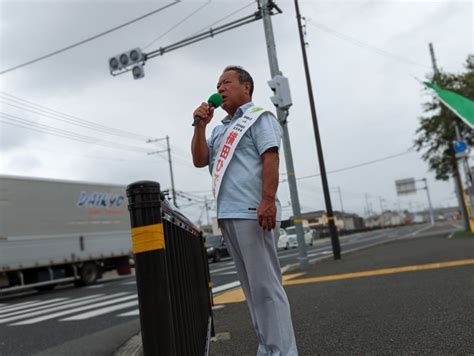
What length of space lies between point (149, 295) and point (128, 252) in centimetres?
1780

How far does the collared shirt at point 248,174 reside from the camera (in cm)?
245

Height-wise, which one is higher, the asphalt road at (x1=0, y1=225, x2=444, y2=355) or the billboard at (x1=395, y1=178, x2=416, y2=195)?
the billboard at (x1=395, y1=178, x2=416, y2=195)

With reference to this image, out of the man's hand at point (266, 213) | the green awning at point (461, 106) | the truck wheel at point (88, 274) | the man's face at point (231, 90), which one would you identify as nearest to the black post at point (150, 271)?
the man's hand at point (266, 213)

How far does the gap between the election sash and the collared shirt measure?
28mm

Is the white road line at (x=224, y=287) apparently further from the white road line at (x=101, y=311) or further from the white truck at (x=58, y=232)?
the white truck at (x=58, y=232)

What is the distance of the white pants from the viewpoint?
2.44 m

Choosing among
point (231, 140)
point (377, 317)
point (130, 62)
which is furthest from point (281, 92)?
point (231, 140)

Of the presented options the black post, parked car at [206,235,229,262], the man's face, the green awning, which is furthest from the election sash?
parked car at [206,235,229,262]

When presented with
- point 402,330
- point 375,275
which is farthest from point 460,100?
point 402,330

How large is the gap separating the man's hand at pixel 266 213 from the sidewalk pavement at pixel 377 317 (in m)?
1.59

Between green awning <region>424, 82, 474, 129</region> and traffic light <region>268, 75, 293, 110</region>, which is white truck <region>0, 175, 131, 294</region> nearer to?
traffic light <region>268, 75, 293, 110</region>

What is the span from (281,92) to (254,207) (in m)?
8.47

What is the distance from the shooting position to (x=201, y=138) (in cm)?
266

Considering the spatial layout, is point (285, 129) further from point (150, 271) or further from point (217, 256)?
point (217, 256)
